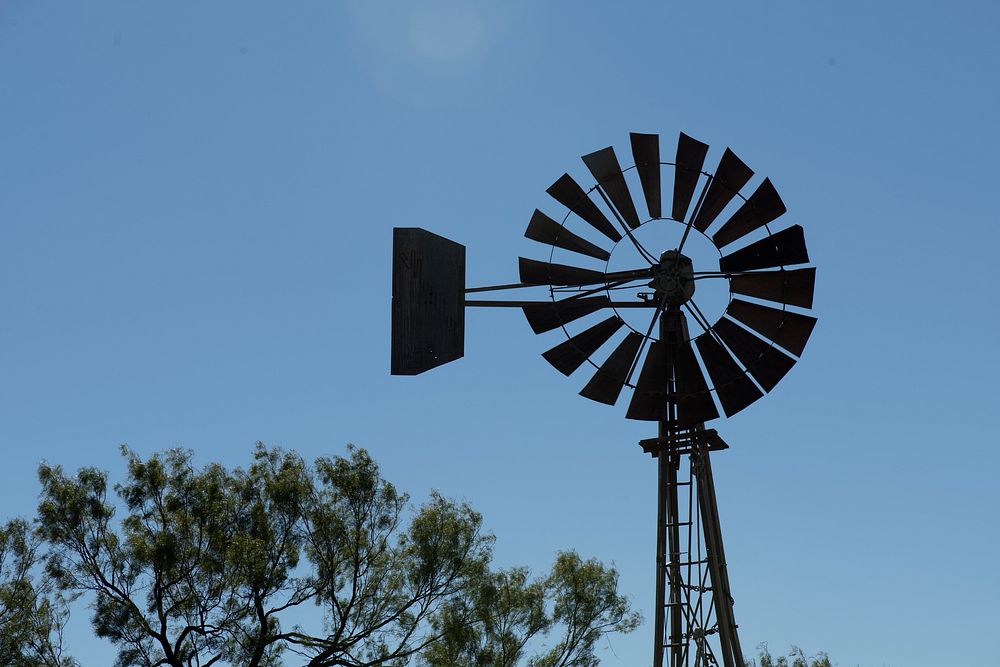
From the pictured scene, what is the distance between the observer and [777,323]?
10.5m

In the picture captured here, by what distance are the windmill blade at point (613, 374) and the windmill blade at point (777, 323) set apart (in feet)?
2.90

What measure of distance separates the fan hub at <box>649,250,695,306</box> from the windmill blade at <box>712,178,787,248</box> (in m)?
0.36

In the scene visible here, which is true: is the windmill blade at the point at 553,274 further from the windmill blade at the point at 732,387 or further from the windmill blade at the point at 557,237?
the windmill blade at the point at 732,387

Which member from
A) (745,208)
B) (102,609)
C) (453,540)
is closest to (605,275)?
(745,208)

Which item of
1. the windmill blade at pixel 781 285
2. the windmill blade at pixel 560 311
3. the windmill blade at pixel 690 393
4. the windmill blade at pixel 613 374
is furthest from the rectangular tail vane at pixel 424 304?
the windmill blade at pixel 781 285

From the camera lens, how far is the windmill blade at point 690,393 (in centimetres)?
1044

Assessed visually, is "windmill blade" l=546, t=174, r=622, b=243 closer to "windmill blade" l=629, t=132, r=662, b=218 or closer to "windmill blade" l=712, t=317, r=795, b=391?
"windmill blade" l=629, t=132, r=662, b=218

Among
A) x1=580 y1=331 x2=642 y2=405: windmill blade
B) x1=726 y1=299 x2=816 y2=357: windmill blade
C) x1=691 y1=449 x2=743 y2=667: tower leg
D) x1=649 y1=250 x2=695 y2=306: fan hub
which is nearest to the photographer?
x1=691 y1=449 x2=743 y2=667: tower leg

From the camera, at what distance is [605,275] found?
1079cm

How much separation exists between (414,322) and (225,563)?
8.56 meters

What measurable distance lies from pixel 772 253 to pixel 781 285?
0.96 ft

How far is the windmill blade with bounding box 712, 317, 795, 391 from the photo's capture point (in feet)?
34.2

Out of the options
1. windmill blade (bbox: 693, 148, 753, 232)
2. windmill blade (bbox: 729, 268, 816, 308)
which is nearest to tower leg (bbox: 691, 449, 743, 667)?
windmill blade (bbox: 729, 268, 816, 308)

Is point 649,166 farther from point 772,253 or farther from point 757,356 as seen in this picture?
point 757,356
